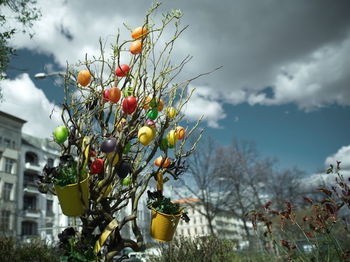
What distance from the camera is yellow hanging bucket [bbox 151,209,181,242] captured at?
2.58 metres

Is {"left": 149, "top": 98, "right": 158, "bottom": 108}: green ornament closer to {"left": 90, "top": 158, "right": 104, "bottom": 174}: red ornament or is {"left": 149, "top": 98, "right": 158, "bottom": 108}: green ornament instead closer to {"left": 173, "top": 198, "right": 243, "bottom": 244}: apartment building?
{"left": 90, "top": 158, "right": 104, "bottom": 174}: red ornament

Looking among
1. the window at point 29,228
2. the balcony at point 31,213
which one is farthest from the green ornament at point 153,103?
the window at point 29,228

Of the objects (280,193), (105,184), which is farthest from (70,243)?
(280,193)

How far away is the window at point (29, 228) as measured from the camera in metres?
27.6

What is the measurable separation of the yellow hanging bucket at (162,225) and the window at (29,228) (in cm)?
3043

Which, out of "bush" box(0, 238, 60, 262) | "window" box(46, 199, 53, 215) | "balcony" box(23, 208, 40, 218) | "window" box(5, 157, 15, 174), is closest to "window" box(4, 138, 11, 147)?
"window" box(5, 157, 15, 174)

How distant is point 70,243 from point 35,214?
101 feet

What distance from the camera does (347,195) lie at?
2.92 meters

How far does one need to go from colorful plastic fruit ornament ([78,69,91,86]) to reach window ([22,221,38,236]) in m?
30.3

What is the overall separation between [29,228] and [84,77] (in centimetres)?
3121

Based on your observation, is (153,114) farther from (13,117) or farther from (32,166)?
(32,166)

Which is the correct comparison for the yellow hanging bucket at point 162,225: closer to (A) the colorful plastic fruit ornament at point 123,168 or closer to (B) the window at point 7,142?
(A) the colorful plastic fruit ornament at point 123,168

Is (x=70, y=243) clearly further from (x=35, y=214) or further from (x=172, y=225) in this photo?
(x=35, y=214)

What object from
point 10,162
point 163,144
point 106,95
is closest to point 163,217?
point 163,144
